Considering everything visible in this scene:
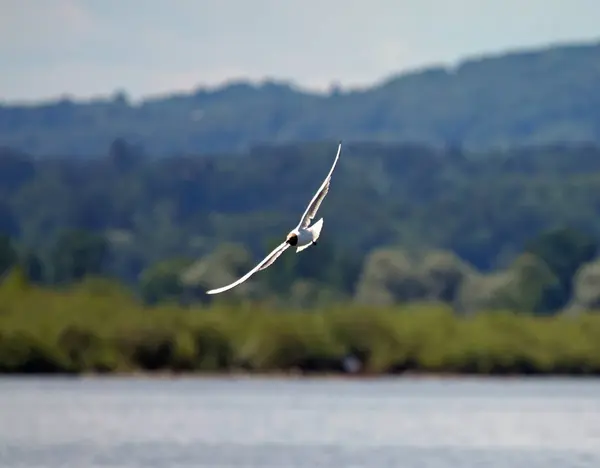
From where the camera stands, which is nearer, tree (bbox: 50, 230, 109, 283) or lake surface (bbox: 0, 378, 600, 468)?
lake surface (bbox: 0, 378, 600, 468)

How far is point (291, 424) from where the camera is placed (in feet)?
175

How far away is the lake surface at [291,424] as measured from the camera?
42375 millimetres

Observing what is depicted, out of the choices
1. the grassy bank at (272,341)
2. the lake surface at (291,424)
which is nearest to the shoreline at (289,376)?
the grassy bank at (272,341)

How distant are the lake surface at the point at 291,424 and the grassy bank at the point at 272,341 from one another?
53.8 inches

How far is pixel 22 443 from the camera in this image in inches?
1828

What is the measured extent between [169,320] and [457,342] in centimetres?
1219

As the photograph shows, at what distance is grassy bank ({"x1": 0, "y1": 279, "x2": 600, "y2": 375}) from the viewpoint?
78.5 metres

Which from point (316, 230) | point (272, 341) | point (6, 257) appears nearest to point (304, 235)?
point (316, 230)

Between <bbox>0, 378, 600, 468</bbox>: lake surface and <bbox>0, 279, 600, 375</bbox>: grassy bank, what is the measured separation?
53.8 inches

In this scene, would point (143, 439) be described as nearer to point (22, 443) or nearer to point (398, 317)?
point (22, 443)

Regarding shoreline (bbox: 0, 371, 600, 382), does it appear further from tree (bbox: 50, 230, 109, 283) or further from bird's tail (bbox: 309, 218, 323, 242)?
tree (bbox: 50, 230, 109, 283)

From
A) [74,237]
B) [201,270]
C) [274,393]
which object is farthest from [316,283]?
[274,393]

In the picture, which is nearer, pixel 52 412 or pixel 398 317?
pixel 52 412

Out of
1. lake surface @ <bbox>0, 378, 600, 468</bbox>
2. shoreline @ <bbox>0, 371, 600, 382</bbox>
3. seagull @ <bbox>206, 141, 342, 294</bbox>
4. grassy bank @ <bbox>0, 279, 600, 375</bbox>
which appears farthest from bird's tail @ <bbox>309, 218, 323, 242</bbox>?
grassy bank @ <bbox>0, 279, 600, 375</bbox>
